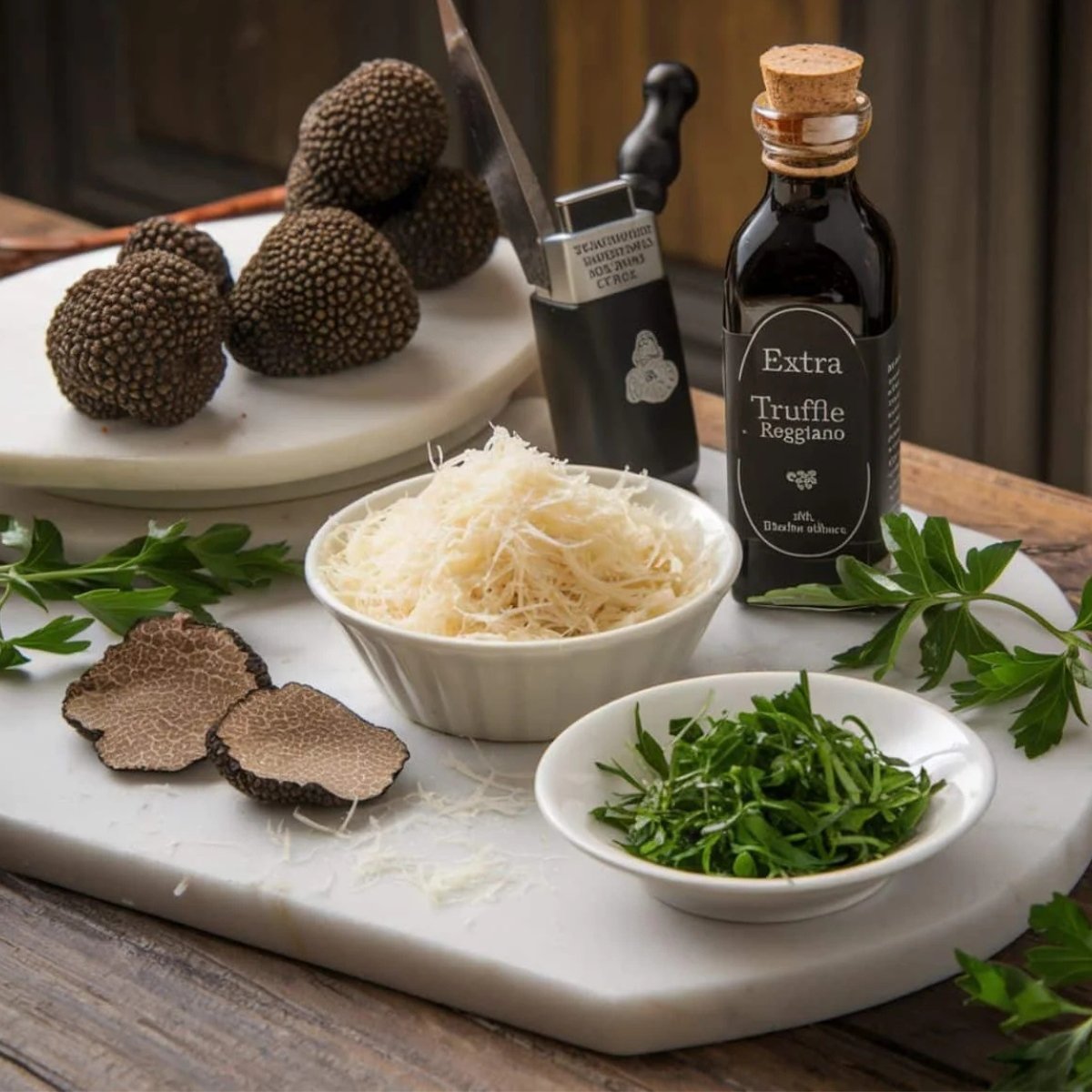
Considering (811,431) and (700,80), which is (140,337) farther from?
(700,80)

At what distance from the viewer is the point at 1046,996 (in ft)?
2.47

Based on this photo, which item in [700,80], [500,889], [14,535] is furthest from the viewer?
[700,80]

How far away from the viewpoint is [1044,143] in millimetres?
1867

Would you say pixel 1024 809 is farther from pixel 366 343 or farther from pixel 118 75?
pixel 118 75

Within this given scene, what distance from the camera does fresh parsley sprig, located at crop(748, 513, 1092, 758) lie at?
995 millimetres

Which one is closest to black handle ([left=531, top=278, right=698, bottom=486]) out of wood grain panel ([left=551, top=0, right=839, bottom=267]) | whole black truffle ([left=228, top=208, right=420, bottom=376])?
whole black truffle ([left=228, top=208, right=420, bottom=376])

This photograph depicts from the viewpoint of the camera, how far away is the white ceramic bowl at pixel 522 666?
38.0 inches

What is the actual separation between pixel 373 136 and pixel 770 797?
0.72 meters

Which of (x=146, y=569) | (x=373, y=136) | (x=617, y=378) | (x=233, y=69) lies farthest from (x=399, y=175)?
(x=233, y=69)

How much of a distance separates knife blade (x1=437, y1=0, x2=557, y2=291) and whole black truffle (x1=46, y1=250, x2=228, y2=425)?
206 mm

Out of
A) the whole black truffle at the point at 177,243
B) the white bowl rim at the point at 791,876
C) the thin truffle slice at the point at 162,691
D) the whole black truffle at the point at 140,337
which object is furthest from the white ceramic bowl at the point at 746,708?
the whole black truffle at the point at 177,243

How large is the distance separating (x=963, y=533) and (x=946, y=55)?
830 mm

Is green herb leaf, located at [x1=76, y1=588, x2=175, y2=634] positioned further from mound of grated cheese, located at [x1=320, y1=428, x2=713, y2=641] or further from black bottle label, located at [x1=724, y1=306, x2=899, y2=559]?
black bottle label, located at [x1=724, y1=306, x2=899, y2=559]

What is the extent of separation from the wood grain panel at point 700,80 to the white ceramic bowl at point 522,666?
125cm
